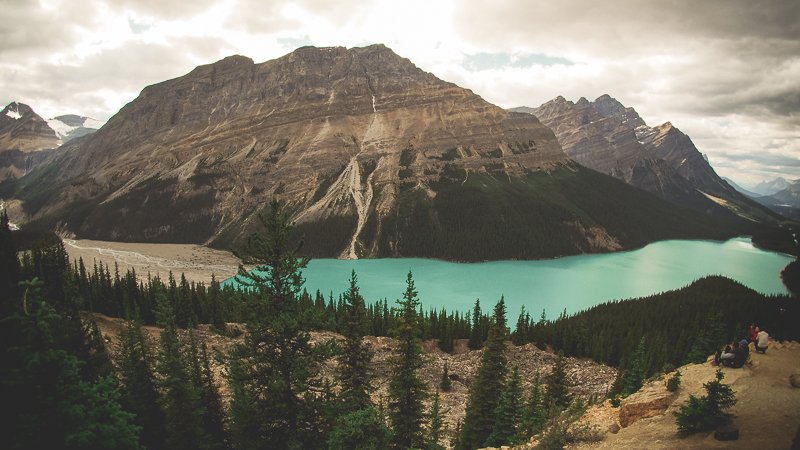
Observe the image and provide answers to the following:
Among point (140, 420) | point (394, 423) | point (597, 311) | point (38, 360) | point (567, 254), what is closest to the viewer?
point (38, 360)

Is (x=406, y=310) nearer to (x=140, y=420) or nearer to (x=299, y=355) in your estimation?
(x=299, y=355)

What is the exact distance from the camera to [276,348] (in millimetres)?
16359

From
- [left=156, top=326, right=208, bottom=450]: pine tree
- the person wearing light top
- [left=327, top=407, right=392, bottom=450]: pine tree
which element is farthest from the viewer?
[left=156, top=326, right=208, bottom=450]: pine tree

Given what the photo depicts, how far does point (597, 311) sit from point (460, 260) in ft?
276

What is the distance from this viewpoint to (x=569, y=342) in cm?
6575

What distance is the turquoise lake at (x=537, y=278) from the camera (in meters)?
121

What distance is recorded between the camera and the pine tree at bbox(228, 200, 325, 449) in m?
15.7

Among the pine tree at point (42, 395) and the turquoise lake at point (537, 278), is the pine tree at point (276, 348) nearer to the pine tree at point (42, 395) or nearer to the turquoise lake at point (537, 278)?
the pine tree at point (42, 395)

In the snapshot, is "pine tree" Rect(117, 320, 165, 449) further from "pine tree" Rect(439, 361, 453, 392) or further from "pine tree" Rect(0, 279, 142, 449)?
"pine tree" Rect(439, 361, 453, 392)

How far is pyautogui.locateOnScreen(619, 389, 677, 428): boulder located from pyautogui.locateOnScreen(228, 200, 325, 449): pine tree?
1514 centimetres

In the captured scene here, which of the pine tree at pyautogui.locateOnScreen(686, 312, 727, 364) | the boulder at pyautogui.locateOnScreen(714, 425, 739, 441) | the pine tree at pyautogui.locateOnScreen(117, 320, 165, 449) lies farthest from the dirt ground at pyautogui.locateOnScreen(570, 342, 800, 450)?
the pine tree at pyautogui.locateOnScreen(117, 320, 165, 449)

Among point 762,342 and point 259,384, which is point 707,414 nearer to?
point 762,342

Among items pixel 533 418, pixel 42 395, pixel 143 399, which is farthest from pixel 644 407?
pixel 143 399

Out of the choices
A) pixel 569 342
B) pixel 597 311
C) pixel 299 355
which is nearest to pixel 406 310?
pixel 299 355
